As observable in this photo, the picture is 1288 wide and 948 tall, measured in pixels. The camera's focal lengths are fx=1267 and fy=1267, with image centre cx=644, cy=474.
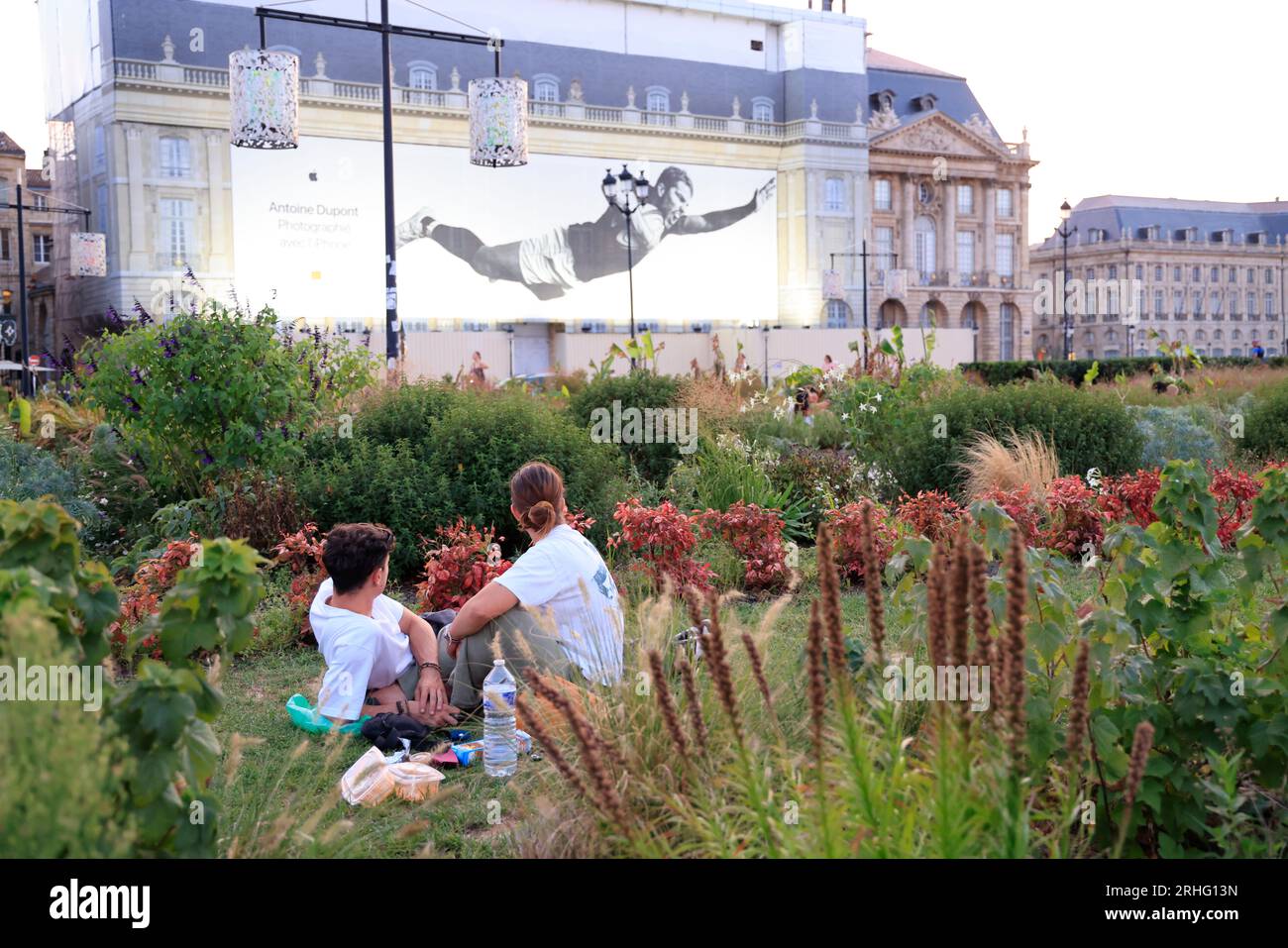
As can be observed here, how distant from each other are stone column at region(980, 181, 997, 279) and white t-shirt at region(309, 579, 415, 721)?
6559cm

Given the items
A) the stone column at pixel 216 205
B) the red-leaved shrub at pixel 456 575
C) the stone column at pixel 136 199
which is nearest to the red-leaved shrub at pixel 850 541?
the red-leaved shrub at pixel 456 575

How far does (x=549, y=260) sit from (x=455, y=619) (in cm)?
4345

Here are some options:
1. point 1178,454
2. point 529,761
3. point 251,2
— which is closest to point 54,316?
point 251,2

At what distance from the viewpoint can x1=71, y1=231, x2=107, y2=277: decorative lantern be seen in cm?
3703

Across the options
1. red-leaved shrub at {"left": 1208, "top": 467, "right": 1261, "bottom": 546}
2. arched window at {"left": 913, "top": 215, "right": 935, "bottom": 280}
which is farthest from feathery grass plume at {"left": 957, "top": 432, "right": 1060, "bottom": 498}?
arched window at {"left": 913, "top": 215, "right": 935, "bottom": 280}

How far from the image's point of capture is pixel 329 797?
3.05 metres

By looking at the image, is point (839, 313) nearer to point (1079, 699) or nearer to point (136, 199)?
point (136, 199)

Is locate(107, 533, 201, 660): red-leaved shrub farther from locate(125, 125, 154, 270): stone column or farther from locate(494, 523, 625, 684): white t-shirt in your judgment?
locate(125, 125, 154, 270): stone column

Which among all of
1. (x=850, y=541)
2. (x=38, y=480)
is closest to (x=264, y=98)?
(x=38, y=480)

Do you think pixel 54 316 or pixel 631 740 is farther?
pixel 54 316

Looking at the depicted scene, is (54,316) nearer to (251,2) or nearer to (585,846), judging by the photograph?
(251,2)

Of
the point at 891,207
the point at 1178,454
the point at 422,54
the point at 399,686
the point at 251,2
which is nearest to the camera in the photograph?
the point at 399,686
